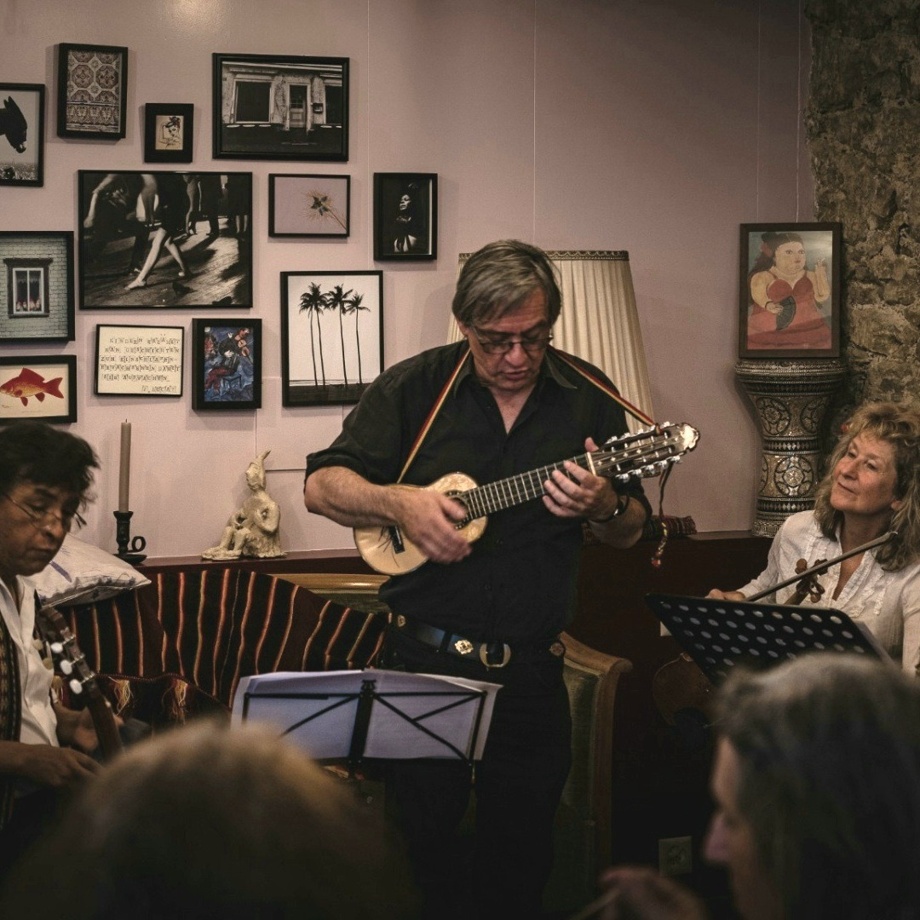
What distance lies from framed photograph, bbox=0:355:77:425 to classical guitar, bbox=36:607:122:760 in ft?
5.30

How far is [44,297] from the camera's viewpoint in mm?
4086

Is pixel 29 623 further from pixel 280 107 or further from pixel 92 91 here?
pixel 280 107

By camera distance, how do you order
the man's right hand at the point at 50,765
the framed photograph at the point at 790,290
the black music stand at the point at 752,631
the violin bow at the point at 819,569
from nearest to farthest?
the man's right hand at the point at 50,765 → the black music stand at the point at 752,631 → the violin bow at the point at 819,569 → the framed photograph at the point at 790,290

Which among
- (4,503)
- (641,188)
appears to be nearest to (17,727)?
(4,503)

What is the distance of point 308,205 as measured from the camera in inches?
170

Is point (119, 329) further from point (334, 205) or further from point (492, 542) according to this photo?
point (492, 542)

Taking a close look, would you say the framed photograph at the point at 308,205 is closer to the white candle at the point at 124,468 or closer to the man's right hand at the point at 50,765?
the white candle at the point at 124,468

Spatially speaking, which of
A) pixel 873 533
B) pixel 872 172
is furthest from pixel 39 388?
pixel 872 172

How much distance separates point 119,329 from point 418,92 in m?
1.25

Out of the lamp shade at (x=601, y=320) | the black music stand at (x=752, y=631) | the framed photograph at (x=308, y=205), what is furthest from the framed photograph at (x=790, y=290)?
the black music stand at (x=752, y=631)

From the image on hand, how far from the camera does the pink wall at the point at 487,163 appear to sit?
417 centimetres

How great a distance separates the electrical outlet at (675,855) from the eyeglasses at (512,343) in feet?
5.91

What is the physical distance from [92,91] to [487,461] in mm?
2030

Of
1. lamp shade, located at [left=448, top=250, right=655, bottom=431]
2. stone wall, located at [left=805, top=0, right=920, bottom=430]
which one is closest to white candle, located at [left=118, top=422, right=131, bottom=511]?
lamp shade, located at [left=448, top=250, right=655, bottom=431]
